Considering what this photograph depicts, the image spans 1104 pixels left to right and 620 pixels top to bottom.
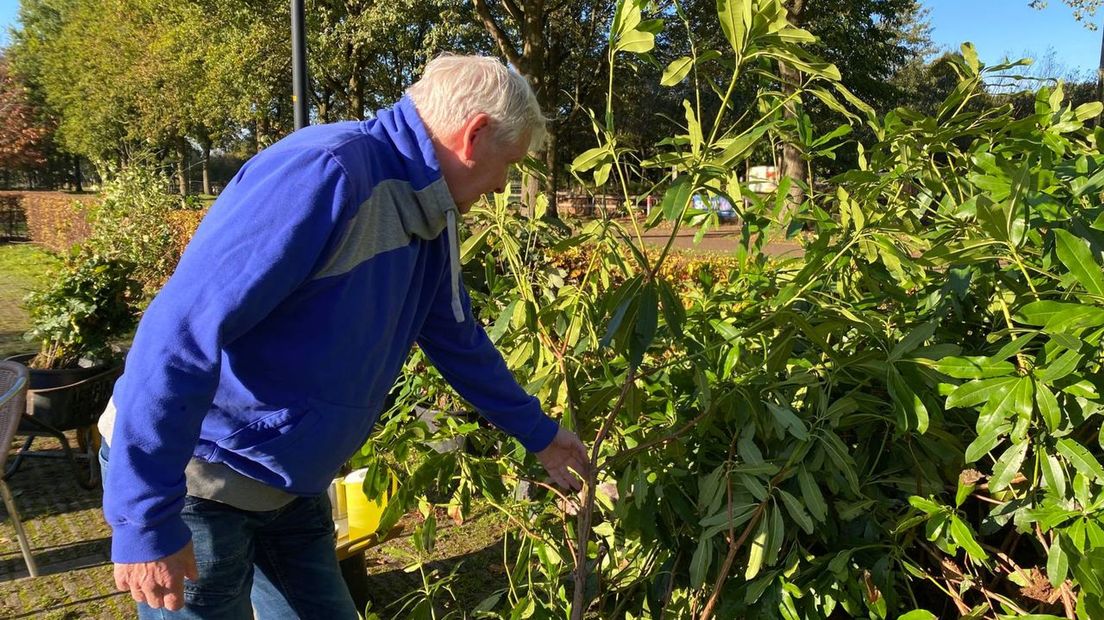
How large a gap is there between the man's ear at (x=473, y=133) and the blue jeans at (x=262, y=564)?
84cm

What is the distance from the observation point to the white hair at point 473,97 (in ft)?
4.54

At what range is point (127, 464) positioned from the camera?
1.19 metres

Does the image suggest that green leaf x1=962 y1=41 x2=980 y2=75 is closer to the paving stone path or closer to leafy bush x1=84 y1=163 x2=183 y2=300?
the paving stone path

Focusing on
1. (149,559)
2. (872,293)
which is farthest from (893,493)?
(149,559)

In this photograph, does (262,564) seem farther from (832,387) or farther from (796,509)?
(832,387)

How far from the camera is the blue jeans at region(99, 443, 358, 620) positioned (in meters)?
1.52

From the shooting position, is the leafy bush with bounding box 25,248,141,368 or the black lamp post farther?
the black lamp post

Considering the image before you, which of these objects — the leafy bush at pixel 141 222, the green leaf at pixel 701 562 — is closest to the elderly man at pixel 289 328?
the green leaf at pixel 701 562

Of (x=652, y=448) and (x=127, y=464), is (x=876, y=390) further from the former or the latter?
(x=127, y=464)

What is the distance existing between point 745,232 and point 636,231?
1.95ft

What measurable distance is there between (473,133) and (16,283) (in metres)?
13.3

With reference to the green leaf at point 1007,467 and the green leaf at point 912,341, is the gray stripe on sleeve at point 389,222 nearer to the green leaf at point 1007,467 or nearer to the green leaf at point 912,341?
the green leaf at point 912,341

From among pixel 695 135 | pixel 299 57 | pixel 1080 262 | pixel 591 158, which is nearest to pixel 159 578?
pixel 591 158

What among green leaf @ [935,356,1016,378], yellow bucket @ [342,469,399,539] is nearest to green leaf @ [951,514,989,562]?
green leaf @ [935,356,1016,378]
